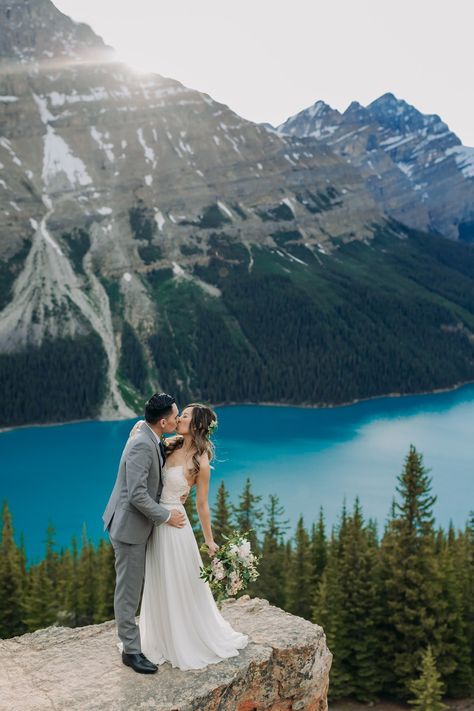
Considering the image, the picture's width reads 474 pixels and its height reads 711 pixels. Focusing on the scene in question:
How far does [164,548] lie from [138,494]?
4.58 feet

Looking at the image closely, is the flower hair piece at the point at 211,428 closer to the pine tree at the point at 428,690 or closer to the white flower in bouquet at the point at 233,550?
→ the white flower in bouquet at the point at 233,550

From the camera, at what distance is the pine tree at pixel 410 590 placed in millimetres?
43062

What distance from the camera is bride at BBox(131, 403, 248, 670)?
45.2 feet

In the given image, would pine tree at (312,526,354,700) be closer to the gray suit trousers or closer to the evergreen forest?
the evergreen forest

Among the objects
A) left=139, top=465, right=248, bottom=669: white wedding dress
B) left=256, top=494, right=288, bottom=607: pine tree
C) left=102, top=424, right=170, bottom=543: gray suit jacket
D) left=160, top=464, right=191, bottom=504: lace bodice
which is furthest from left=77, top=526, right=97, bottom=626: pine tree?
left=102, top=424, right=170, bottom=543: gray suit jacket

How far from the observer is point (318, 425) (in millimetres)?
167000

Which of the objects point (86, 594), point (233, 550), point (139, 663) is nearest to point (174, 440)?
point (233, 550)

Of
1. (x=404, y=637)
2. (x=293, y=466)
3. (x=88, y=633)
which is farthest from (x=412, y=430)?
(x=88, y=633)

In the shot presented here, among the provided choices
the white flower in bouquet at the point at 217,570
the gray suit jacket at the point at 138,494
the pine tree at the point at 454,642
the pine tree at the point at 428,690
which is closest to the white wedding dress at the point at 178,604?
the white flower in bouquet at the point at 217,570

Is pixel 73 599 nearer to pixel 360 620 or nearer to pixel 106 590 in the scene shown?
pixel 106 590

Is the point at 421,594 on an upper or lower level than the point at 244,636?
lower

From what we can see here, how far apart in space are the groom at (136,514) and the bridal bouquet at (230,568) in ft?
3.40

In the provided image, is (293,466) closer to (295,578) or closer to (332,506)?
(332,506)

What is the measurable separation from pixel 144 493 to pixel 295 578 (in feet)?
147
